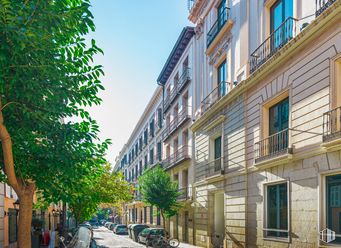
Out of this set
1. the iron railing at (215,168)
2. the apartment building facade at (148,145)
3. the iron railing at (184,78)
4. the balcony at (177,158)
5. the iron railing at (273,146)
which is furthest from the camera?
the apartment building facade at (148,145)

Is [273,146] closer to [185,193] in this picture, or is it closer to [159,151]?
[185,193]

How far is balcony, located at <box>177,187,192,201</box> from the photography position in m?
24.9

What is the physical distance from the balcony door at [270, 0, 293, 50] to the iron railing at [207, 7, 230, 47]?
14.1 ft

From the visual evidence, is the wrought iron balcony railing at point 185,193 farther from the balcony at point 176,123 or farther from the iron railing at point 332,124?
the iron railing at point 332,124

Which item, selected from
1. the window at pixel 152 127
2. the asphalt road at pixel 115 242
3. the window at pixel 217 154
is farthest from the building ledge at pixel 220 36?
the window at pixel 152 127

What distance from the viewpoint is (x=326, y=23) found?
10711mm

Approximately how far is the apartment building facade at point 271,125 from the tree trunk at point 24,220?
7.88 metres

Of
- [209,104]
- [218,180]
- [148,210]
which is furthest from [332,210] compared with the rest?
[148,210]

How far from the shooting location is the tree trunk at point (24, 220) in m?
8.09

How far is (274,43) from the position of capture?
14180mm

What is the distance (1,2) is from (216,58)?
15599mm

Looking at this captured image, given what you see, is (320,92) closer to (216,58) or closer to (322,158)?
(322,158)

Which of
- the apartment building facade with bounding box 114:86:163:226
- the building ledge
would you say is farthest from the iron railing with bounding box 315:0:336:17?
the apartment building facade with bounding box 114:86:163:226

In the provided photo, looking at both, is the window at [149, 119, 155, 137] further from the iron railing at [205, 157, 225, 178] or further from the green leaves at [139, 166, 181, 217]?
the iron railing at [205, 157, 225, 178]
